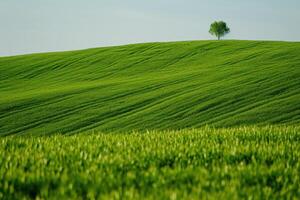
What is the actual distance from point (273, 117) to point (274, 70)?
12.2 m

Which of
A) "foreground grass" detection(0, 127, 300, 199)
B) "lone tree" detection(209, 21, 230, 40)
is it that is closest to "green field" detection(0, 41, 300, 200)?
"foreground grass" detection(0, 127, 300, 199)

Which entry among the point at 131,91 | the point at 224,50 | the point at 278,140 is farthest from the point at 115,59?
the point at 278,140

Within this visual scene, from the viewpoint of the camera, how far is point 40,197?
3980 mm

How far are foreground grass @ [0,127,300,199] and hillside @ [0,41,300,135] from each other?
22650mm

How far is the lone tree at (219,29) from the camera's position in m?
118

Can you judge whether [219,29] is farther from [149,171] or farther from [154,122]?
[149,171]

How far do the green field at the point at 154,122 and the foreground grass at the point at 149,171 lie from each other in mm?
16

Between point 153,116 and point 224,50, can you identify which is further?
point 224,50

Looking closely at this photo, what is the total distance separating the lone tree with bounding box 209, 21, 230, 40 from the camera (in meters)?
118

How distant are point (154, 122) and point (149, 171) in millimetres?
25655

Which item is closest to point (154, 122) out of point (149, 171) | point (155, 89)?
point (155, 89)

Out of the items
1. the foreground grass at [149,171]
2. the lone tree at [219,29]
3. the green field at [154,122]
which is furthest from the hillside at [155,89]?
the lone tree at [219,29]

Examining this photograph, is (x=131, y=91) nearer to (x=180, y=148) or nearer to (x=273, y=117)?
(x=273, y=117)

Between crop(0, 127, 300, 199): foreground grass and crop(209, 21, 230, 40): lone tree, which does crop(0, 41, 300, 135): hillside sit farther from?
crop(209, 21, 230, 40): lone tree
